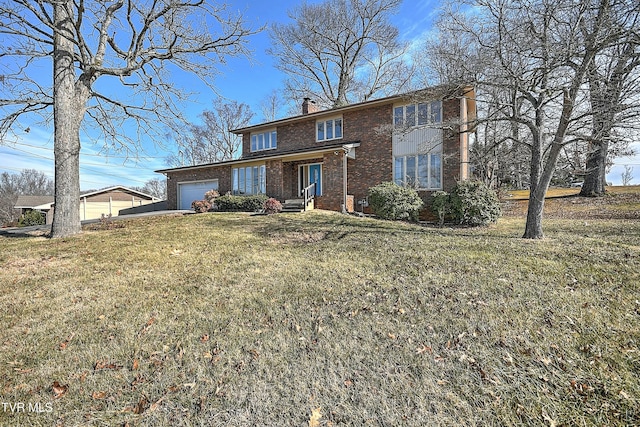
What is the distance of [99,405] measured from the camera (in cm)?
250

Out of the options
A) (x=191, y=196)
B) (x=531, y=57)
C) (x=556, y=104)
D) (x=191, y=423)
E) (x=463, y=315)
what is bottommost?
(x=191, y=423)

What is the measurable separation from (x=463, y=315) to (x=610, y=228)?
364 inches

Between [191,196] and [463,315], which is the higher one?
Result: [191,196]

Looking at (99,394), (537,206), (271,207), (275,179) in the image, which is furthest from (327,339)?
(275,179)

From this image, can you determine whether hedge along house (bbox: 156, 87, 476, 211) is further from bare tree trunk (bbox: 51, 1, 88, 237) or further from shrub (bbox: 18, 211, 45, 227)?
shrub (bbox: 18, 211, 45, 227)

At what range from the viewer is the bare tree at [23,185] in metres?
42.8

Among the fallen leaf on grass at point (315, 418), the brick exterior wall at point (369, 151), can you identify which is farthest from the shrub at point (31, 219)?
the fallen leaf on grass at point (315, 418)

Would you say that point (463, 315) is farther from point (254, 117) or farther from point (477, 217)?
point (254, 117)

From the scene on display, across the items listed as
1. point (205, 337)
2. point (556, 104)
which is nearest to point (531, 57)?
point (556, 104)

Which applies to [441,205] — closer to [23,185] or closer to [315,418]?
[315,418]

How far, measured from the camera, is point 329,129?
56.5ft

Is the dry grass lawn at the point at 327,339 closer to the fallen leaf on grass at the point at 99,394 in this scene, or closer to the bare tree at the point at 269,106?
the fallen leaf on grass at the point at 99,394

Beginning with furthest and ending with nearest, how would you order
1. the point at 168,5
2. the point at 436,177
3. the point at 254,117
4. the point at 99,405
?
1. the point at 254,117
2. the point at 436,177
3. the point at 168,5
4. the point at 99,405

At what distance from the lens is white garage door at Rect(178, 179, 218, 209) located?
68.2ft
